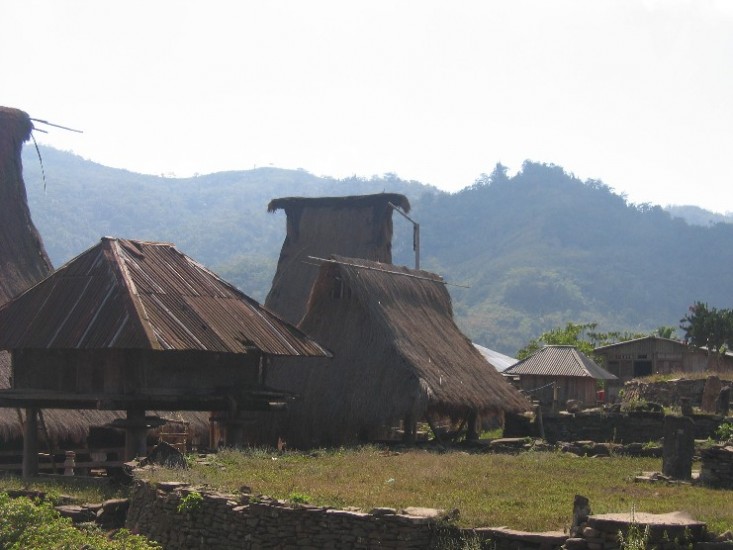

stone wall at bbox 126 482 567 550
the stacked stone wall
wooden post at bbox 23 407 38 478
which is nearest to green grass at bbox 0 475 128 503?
wooden post at bbox 23 407 38 478

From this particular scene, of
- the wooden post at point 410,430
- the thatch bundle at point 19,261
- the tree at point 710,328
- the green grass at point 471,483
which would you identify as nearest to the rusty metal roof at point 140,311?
the green grass at point 471,483

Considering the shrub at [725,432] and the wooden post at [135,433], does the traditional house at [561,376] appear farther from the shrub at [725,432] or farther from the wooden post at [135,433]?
the wooden post at [135,433]

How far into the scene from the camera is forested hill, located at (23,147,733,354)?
116750 mm

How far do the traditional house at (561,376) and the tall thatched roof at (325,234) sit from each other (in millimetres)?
8471

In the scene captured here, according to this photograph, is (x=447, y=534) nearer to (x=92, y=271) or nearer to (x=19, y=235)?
(x=92, y=271)

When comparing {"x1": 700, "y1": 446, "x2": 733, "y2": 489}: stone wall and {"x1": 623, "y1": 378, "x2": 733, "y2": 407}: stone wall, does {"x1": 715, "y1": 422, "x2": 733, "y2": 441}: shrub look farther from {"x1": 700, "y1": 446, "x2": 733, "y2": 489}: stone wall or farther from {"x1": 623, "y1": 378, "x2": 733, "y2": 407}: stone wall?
{"x1": 623, "y1": 378, "x2": 733, "y2": 407}: stone wall

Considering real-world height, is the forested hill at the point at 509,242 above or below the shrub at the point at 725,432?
above

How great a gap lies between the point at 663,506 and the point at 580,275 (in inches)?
4556

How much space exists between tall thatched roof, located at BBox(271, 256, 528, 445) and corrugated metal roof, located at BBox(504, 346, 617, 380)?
1373cm

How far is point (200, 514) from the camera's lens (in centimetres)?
1351

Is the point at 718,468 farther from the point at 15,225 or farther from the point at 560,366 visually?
the point at 560,366

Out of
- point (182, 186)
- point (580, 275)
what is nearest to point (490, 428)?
point (580, 275)

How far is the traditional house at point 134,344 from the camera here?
19000 mm

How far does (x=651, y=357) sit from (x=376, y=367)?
25.5 m
